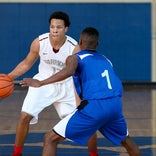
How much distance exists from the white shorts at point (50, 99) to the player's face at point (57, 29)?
2.19ft

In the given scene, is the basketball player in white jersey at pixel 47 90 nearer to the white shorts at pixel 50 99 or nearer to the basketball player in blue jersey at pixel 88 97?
the white shorts at pixel 50 99

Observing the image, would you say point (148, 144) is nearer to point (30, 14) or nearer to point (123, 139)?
point (123, 139)

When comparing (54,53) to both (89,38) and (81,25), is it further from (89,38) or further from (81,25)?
(81,25)

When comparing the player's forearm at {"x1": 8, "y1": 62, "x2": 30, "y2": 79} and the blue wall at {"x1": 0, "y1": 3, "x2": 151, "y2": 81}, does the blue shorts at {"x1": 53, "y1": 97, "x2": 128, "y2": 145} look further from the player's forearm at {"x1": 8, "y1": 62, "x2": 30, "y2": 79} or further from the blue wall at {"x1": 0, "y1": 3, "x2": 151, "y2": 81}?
the blue wall at {"x1": 0, "y1": 3, "x2": 151, "y2": 81}

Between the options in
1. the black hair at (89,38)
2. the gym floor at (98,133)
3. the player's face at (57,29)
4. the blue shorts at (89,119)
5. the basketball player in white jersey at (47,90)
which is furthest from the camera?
the gym floor at (98,133)

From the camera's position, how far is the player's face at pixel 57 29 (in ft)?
23.8

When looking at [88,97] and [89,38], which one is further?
[89,38]

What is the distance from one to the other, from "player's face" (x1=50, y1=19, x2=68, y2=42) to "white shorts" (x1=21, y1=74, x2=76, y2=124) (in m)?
0.67

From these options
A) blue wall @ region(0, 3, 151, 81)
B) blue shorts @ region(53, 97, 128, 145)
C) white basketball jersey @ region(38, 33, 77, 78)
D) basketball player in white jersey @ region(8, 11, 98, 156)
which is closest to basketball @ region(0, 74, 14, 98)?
basketball player in white jersey @ region(8, 11, 98, 156)

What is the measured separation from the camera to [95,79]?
20.1 ft

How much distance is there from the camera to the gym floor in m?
8.34

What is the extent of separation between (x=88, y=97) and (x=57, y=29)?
1468 mm

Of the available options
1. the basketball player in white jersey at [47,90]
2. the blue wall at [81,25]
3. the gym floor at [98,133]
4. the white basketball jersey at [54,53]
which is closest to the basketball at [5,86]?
the basketball player in white jersey at [47,90]

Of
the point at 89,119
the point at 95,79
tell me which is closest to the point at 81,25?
the point at 95,79
